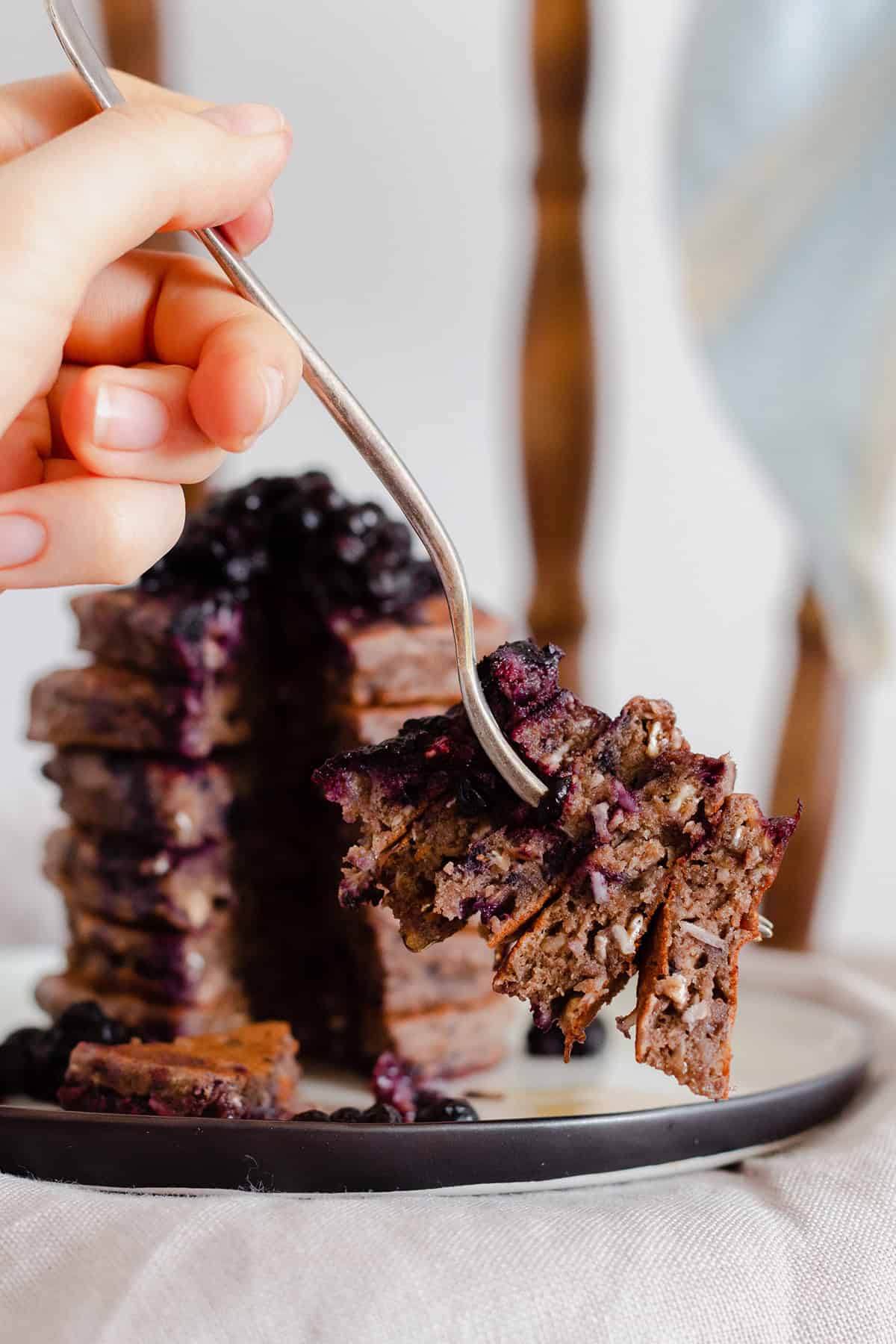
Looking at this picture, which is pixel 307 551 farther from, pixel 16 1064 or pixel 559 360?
pixel 559 360

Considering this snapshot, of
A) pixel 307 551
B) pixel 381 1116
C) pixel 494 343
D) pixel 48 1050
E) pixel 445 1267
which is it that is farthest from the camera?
pixel 494 343

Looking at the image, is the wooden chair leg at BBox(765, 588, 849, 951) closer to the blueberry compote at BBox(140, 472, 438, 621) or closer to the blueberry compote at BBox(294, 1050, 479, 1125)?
the blueberry compote at BBox(140, 472, 438, 621)

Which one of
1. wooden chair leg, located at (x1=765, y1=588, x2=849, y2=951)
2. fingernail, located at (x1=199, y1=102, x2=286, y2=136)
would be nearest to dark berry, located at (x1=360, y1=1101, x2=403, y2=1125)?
fingernail, located at (x1=199, y1=102, x2=286, y2=136)

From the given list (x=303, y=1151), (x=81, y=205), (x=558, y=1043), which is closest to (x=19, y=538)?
(x=81, y=205)

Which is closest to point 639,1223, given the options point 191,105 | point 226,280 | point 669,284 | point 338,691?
point 338,691


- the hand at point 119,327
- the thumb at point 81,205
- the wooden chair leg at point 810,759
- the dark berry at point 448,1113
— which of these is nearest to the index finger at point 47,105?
the hand at point 119,327

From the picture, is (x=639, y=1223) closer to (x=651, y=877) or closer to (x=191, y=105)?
(x=651, y=877)

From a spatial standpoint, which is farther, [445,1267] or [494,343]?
[494,343]
